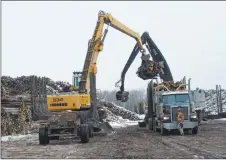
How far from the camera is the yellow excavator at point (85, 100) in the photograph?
20.5 meters

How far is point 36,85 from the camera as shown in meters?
34.5

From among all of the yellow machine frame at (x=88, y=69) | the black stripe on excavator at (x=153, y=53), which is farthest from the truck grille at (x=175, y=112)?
the black stripe on excavator at (x=153, y=53)

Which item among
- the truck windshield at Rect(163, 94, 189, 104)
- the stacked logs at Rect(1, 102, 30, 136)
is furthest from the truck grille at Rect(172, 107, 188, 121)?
the stacked logs at Rect(1, 102, 30, 136)

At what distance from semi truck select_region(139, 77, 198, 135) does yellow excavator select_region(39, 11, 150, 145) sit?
3.54 meters

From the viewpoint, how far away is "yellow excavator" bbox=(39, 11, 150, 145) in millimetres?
20547

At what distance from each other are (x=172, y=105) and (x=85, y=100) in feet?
18.0

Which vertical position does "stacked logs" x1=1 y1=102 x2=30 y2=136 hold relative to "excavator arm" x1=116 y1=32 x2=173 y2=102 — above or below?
below

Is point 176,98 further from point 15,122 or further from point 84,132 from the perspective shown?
point 15,122

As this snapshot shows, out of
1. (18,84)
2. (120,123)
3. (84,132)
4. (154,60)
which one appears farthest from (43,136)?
(120,123)

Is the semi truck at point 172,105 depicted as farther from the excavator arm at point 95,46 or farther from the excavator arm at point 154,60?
the excavator arm at point 95,46

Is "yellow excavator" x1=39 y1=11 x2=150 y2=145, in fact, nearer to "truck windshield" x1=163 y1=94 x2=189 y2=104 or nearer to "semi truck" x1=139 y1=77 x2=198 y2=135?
"semi truck" x1=139 y1=77 x2=198 y2=135

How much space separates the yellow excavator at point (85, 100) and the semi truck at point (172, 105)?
354 cm

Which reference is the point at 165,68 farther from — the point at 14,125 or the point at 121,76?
the point at 14,125

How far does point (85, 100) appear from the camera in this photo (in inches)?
895
